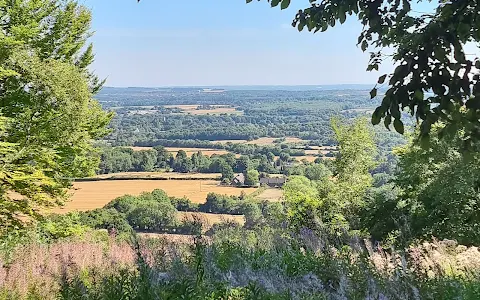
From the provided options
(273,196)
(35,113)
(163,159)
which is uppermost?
(35,113)

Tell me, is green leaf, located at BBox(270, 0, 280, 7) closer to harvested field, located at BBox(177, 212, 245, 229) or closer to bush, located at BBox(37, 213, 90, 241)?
harvested field, located at BBox(177, 212, 245, 229)

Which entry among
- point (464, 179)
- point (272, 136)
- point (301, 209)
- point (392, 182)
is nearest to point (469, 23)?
point (464, 179)

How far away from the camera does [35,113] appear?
12.4 metres

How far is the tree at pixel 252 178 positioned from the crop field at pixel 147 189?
1053 mm

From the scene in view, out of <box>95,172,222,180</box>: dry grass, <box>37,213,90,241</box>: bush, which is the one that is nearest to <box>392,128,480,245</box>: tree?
<box>37,213,90,241</box>: bush

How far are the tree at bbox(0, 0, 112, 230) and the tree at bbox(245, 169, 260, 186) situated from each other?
23.6 meters

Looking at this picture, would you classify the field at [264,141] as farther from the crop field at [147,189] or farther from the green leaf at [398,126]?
the green leaf at [398,126]

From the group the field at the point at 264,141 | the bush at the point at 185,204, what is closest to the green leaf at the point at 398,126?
the bush at the point at 185,204

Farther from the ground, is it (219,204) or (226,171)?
(219,204)

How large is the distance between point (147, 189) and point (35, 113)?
62.6ft

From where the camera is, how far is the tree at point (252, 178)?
120 feet

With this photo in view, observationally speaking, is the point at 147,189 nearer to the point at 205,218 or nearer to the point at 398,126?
the point at 205,218

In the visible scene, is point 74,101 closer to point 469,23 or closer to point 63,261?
point 63,261

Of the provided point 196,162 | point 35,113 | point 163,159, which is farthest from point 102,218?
point 196,162
